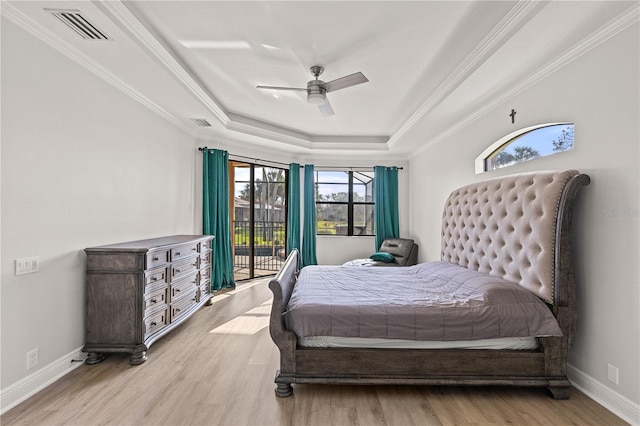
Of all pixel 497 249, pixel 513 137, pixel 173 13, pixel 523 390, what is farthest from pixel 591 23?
pixel 173 13

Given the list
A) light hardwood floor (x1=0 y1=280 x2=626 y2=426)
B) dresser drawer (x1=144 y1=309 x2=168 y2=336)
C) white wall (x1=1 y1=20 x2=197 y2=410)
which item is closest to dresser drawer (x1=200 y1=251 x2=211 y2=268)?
white wall (x1=1 y1=20 x2=197 y2=410)

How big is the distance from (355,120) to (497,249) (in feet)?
9.26

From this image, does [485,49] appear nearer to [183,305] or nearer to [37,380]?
[183,305]

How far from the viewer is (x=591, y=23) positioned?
6.63 feet

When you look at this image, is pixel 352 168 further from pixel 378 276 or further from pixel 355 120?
pixel 378 276

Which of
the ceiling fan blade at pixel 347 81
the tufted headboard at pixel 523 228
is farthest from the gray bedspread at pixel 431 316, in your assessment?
the ceiling fan blade at pixel 347 81

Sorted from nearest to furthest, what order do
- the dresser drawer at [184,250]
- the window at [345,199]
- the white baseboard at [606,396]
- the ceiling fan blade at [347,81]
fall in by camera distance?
1. the white baseboard at [606,396]
2. the ceiling fan blade at [347,81]
3. the dresser drawer at [184,250]
4. the window at [345,199]

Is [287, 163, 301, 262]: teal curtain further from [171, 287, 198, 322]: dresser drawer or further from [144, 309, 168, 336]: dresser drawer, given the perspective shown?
[144, 309, 168, 336]: dresser drawer

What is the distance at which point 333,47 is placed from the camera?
8.98 feet

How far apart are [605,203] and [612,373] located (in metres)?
1.11

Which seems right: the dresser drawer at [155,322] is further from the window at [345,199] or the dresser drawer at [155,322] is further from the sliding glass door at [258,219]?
the window at [345,199]

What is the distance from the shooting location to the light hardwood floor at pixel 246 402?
6.30 ft

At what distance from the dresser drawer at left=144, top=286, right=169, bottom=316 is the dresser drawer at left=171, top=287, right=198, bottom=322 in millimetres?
186

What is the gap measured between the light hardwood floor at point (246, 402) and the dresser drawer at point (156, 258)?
0.82m
